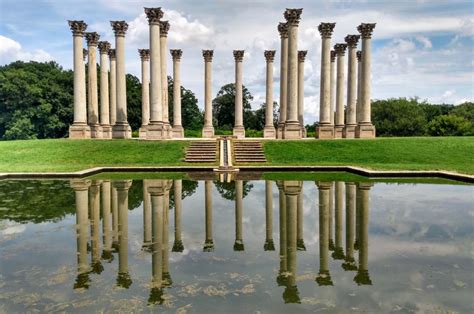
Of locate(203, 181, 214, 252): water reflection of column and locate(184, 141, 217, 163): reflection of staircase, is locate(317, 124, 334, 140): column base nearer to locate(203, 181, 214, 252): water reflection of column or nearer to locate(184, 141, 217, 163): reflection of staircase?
locate(184, 141, 217, 163): reflection of staircase

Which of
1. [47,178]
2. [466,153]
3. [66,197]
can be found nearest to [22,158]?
[47,178]

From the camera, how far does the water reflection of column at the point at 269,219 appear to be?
1192 centimetres

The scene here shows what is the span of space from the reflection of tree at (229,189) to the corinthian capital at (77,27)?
34386 millimetres

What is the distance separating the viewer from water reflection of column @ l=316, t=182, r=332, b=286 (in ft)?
30.1

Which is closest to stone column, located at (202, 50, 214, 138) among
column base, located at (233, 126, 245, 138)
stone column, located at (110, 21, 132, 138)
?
column base, located at (233, 126, 245, 138)

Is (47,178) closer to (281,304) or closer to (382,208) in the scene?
(382,208)

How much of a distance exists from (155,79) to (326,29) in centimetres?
2296

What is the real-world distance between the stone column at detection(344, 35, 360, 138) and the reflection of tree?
32596 millimetres

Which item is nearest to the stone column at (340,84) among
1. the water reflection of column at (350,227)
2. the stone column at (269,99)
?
the stone column at (269,99)

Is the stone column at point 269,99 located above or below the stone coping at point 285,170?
above

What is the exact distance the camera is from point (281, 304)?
307 inches

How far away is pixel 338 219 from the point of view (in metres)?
15.1

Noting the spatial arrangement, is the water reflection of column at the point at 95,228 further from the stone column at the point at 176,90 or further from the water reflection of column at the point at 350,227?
the stone column at the point at 176,90

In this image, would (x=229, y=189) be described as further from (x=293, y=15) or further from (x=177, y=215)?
(x=293, y=15)
